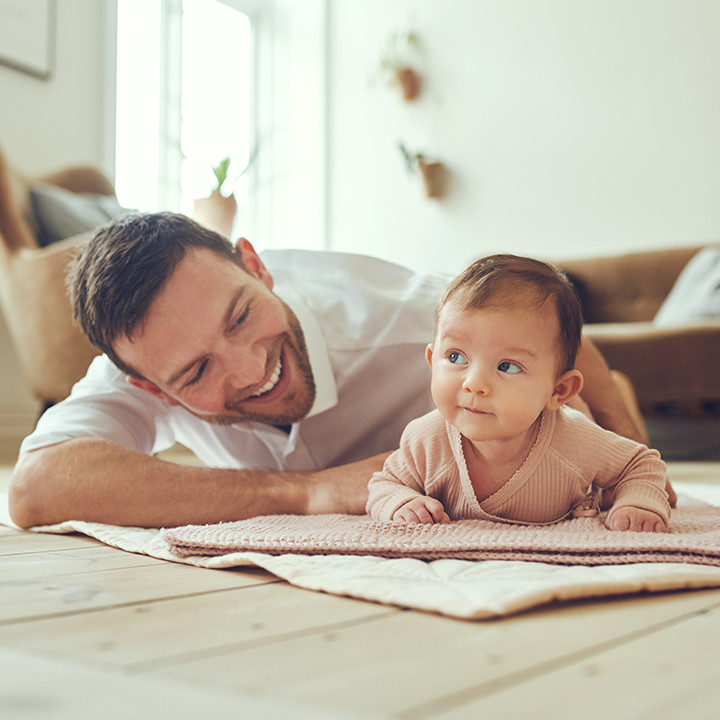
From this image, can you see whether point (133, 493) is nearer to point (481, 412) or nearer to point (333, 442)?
point (333, 442)

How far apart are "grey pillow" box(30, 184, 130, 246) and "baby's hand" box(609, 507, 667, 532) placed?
2112mm

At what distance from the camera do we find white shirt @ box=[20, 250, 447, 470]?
1.52 m

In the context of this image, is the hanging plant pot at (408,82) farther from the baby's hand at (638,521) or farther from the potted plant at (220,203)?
the baby's hand at (638,521)

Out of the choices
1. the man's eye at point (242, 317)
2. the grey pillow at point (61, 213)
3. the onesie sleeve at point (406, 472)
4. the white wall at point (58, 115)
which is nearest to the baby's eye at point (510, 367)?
the onesie sleeve at point (406, 472)

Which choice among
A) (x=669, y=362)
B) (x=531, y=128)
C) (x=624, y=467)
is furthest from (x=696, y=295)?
(x=624, y=467)

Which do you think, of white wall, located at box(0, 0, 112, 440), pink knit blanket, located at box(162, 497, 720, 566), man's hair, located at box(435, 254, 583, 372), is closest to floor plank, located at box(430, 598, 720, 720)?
pink knit blanket, located at box(162, 497, 720, 566)

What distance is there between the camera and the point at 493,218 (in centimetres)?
442

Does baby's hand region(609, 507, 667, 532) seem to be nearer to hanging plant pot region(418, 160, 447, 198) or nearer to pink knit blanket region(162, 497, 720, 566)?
→ pink knit blanket region(162, 497, 720, 566)

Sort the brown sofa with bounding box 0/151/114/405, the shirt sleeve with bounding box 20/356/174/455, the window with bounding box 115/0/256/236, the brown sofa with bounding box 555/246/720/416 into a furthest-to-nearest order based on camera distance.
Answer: the window with bounding box 115/0/256/236 < the brown sofa with bounding box 555/246/720/416 < the brown sofa with bounding box 0/151/114/405 < the shirt sleeve with bounding box 20/356/174/455

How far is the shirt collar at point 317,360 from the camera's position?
151cm

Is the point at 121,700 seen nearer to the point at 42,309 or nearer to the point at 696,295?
the point at 42,309

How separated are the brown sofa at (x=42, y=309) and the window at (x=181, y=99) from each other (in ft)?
5.43

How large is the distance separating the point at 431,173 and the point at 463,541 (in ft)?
12.4

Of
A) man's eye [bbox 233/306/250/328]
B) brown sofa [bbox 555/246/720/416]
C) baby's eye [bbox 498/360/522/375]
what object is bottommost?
brown sofa [bbox 555/246/720/416]
